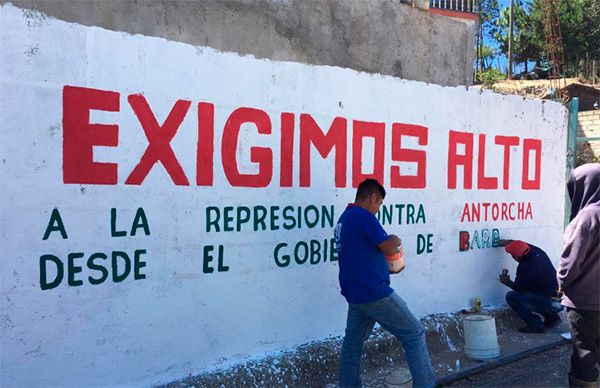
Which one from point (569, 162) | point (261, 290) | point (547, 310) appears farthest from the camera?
point (569, 162)

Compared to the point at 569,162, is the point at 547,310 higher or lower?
lower

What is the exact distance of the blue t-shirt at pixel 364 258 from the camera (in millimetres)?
3777

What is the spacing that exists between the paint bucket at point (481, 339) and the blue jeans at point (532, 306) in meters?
1.01

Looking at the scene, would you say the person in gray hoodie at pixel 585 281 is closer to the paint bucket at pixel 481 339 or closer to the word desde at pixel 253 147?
the paint bucket at pixel 481 339

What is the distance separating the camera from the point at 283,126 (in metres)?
4.51

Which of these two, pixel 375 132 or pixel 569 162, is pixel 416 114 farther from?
pixel 569 162

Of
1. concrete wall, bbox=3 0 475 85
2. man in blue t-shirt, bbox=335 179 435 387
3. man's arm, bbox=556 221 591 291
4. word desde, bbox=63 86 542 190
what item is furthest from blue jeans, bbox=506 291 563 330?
man in blue t-shirt, bbox=335 179 435 387

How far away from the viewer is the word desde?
3.52 metres

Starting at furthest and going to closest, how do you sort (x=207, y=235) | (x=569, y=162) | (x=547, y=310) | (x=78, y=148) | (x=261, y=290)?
(x=569, y=162), (x=547, y=310), (x=261, y=290), (x=207, y=235), (x=78, y=148)

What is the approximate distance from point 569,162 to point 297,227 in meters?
4.64

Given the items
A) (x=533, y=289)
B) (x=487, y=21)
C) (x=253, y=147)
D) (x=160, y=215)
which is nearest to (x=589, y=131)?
(x=533, y=289)

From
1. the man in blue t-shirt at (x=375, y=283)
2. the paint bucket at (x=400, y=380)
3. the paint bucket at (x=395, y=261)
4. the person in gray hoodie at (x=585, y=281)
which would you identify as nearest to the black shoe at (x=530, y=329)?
the person in gray hoodie at (x=585, y=281)

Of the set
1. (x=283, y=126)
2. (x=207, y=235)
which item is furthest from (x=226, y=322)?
(x=283, y=126)

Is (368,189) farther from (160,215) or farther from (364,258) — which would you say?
(160,215)
